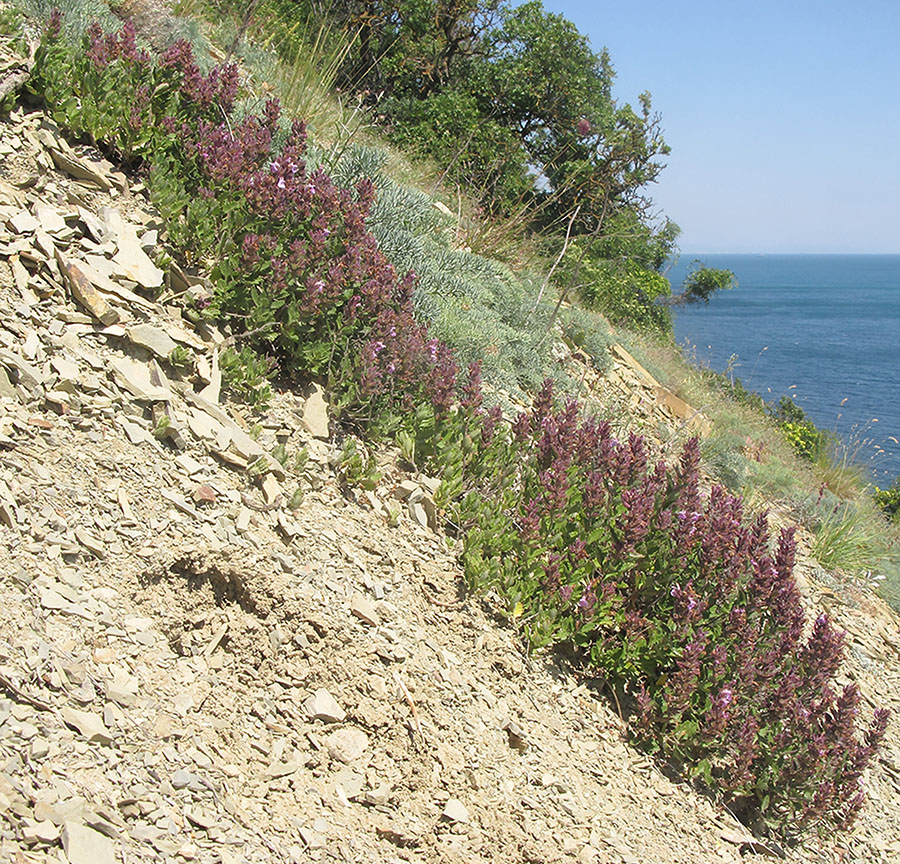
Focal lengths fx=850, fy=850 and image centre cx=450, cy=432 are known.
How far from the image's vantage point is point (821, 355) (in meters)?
42.9

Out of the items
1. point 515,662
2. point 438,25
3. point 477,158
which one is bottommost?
point 515,662

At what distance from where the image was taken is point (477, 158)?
13086 millimetres

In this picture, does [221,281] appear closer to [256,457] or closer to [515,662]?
[256,457]

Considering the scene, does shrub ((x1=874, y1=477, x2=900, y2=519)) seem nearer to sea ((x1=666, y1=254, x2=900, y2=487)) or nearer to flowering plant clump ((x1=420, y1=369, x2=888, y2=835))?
sea ((x1=666, y1=254, x2=900, y2=487))

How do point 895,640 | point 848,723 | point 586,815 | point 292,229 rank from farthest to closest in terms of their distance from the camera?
→ 1. point 895,640
2. point 292,229
3. point 848,723
4. point 586,815

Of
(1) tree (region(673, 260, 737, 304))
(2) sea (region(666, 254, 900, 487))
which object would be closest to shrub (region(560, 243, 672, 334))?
(2) sea (region(666, 254, 900, 487))

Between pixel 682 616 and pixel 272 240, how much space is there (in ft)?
9.46

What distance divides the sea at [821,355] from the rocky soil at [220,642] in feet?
22.4

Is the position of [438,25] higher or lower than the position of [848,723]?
higher

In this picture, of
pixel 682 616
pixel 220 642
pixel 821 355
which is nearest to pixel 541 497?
pixel 682 616

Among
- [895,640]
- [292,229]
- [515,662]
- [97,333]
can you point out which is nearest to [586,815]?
[515,662]

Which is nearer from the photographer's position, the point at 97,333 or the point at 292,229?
the point at 97,333

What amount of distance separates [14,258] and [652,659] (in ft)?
11.8

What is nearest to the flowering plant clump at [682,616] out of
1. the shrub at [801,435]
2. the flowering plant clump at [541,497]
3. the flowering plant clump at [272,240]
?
the flowering plant clump at [541,497]
